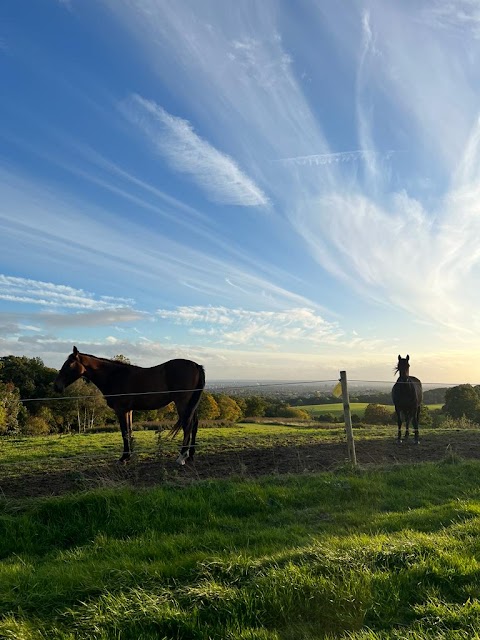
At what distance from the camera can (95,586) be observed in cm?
314

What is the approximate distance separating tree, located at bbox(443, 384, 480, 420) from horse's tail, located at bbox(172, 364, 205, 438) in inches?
1116

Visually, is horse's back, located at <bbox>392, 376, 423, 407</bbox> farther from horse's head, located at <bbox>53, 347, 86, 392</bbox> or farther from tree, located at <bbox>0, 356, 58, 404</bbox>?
tree, located at <bbox>0, 356, 58, 404</bbox>

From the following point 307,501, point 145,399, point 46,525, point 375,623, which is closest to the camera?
point 375,623

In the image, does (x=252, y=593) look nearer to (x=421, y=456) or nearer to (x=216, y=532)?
(x=216, y=532)

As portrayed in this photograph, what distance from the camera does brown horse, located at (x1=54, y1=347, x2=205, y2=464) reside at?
873cm

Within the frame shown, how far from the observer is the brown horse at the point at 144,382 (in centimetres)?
873

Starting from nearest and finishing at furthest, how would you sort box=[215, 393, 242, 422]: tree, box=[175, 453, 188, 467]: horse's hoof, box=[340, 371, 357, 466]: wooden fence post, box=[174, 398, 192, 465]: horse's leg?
box=[340, 371, 357, 466]: wooden fence post
box=[175, 453, 188, 467]: horse's hoof
box=[174, 398, 192, 465]: horse's leg
box=[215, 393, 242, 422]: tree

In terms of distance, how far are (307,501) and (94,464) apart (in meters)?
4.43

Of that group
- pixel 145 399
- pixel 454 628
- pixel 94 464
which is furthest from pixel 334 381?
pixel 454 628

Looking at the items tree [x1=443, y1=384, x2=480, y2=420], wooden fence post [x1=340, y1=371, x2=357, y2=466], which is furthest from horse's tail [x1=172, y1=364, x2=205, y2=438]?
tree [x1=443, y1=384, x2=480, y2=420]

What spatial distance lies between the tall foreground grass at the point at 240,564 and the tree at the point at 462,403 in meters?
29.2

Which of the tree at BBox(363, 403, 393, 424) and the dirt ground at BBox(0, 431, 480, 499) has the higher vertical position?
the dirt ground at BBox(0, 431, 480, 499)

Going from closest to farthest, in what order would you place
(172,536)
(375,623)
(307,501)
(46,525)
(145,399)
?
(375,623)
(172,536)
(46,525)
(307,501)
(145,399)

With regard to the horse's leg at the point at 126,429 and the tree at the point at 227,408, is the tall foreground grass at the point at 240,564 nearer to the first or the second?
the horse's leg at the point at 126,429
